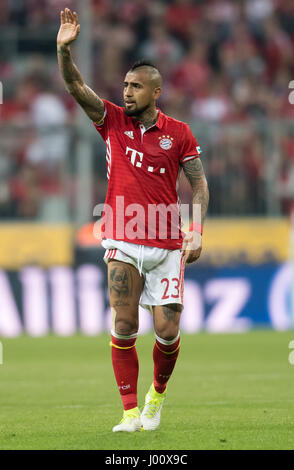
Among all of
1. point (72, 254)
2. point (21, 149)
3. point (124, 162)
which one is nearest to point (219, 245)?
point (72, 254)

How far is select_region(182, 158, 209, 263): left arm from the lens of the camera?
678 centimetres

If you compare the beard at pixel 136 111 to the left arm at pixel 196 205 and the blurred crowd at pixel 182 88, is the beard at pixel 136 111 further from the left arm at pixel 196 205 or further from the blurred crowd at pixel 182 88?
the blurred crowd at pixel 182 88

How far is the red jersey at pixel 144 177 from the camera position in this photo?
22.2 ft

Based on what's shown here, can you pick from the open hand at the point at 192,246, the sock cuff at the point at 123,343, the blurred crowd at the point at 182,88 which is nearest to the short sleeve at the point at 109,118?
the open hand at the point at 192,246

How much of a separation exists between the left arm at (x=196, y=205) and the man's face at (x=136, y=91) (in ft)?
1.75

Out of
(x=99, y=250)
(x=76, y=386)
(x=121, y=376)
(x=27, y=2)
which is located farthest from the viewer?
(x=27, y=2)

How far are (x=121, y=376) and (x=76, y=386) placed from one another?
2.62 meters

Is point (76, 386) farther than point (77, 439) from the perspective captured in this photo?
Yes

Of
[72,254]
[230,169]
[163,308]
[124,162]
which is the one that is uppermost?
[124,162]

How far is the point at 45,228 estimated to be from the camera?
1527 cm

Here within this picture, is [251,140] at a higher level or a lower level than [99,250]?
higher

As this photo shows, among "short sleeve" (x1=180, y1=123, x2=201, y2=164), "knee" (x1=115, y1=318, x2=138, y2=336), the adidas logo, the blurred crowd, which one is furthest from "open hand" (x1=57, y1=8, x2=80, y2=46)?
the blurred crowd

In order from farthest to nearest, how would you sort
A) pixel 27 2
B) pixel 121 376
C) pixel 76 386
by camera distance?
pixel 27 2 < pixel 76 386 < pixel 121 376

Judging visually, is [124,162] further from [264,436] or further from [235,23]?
[235,23]
